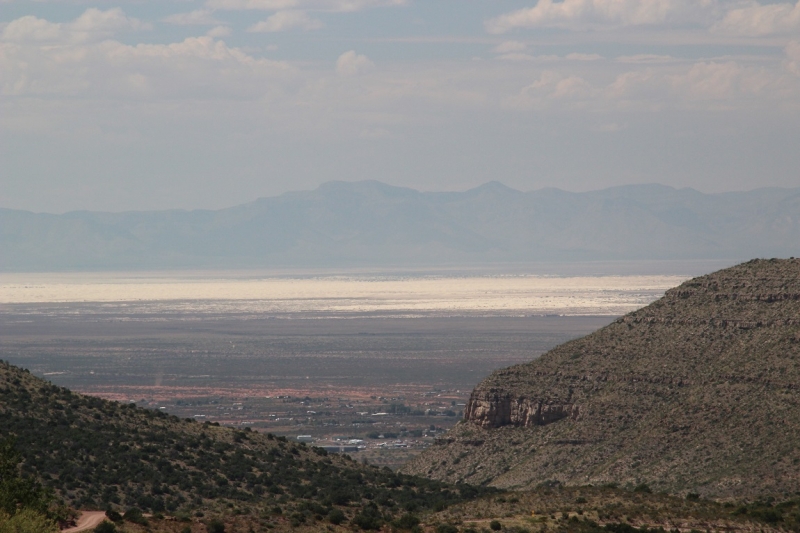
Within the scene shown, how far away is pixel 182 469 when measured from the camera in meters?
60.4

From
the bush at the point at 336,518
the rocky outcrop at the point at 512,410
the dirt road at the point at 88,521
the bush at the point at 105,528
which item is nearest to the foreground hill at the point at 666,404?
the rocky outcrop at the point at 512,410

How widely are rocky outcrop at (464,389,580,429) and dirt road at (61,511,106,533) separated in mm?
41115

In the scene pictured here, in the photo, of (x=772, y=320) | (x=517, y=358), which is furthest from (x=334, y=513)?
(x=517, y=358)

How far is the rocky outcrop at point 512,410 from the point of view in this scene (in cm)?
8531

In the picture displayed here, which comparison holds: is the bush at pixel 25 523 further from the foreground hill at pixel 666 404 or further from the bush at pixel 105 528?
the foreground hill at pixel 666 404

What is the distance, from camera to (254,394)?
177 m

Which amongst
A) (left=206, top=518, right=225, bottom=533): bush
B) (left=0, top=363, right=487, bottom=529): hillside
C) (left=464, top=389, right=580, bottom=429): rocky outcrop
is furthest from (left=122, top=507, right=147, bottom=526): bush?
(left=464, top=389, right=580, bottom=429): rocky outcrop

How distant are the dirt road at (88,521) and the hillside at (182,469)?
11.0 ft

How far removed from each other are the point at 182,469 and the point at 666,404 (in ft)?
107

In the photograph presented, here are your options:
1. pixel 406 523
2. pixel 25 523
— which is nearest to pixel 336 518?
pixel 406 523

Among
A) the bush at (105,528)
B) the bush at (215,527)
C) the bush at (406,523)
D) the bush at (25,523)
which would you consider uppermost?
the bush at (25,523)

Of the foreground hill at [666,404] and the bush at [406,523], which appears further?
the foreground hill at [666,404]

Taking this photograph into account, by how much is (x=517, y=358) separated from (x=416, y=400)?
100ft

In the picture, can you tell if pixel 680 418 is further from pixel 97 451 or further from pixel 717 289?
pixel 97 451
